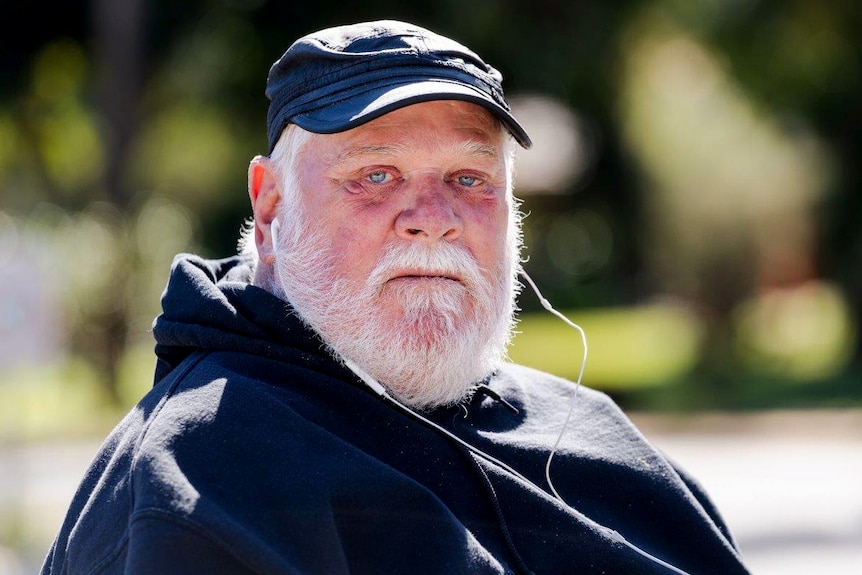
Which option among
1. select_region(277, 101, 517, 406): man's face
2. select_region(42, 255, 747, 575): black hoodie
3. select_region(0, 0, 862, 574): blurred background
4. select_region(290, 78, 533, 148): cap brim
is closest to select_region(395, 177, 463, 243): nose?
select_region(277, 101, 517, 406): man's face

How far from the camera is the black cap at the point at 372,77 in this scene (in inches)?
83.9

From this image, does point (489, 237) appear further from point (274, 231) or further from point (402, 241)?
point (274, 231)

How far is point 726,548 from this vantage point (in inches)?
98.2

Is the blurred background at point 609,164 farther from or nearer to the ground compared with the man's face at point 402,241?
farther from the ground

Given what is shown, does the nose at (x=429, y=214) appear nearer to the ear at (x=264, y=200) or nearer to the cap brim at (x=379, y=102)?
the cap brim at (x=379, y=102)

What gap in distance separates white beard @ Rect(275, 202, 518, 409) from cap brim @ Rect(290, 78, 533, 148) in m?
0.22

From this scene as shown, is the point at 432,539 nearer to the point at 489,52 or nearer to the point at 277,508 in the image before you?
the point at 277,508

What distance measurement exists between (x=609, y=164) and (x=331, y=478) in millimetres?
15422

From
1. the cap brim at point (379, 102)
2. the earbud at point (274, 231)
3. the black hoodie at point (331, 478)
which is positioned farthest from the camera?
the earbud at point (274, 231)

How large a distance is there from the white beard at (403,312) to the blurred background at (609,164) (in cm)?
879

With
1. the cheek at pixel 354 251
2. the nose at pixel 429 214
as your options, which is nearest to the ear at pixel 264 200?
the cheek at pixel 354 251

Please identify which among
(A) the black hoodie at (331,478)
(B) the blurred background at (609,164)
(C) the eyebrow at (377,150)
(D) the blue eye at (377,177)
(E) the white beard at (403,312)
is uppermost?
(B) the blurred background at (609,164)

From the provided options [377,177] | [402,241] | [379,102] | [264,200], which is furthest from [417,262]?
[264,200]

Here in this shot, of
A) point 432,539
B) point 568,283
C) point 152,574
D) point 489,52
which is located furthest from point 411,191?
point 568,283
